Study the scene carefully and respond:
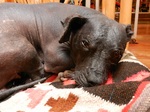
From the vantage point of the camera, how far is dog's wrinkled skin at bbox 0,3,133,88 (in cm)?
108

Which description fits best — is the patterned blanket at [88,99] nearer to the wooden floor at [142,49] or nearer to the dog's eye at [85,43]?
the dog's eye at [85,43]

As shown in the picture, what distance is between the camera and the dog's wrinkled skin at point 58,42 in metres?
1.08

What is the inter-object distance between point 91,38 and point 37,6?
46 cm

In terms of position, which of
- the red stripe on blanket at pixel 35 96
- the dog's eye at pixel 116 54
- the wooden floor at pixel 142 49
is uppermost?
the dog's eye at pixel 116 54

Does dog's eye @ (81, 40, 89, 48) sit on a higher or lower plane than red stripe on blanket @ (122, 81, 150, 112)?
higher

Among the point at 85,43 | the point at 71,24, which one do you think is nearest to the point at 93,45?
the point at 85,43

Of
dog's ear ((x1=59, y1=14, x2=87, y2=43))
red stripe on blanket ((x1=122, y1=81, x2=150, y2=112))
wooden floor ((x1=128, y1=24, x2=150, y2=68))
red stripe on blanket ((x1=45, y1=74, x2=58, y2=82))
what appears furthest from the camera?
wooden floor ((x1=128, y1=24, x2=150, y2=68))

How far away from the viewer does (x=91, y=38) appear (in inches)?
42.8

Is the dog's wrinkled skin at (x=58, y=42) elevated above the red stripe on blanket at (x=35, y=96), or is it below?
above

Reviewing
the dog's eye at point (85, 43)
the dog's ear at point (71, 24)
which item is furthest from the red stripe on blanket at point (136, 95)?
the dog's ear at point (71, 24)

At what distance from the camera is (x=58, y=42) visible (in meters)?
1.28

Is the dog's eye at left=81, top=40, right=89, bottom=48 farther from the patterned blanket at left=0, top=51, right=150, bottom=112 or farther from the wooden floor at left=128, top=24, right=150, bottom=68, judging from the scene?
the wooden floor at left=128, top=24, right=150, bottom=68

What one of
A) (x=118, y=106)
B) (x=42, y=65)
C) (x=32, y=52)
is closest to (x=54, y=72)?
(x=42, y=65)

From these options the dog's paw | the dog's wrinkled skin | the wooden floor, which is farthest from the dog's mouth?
the wooden floor
